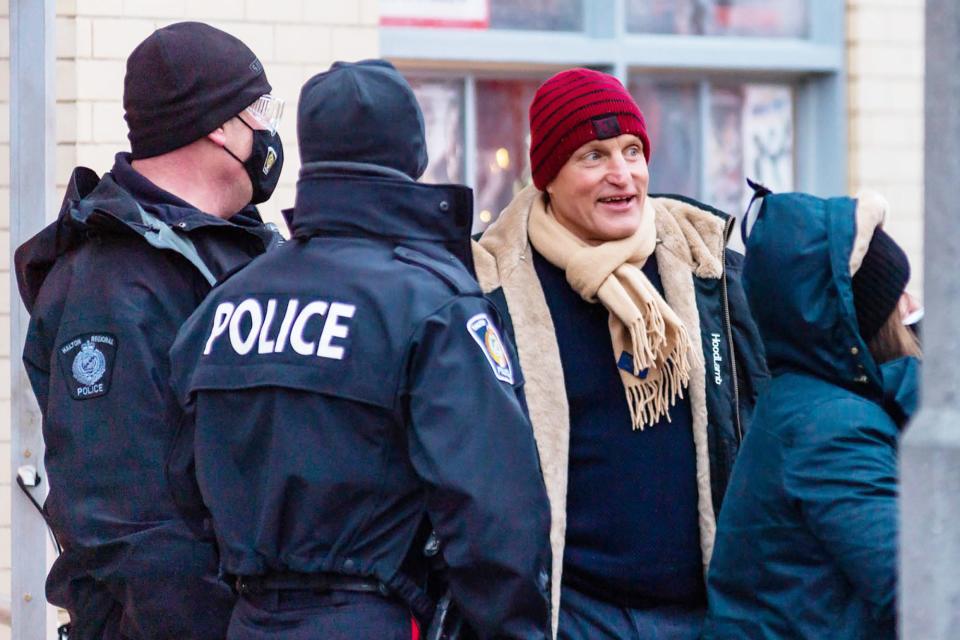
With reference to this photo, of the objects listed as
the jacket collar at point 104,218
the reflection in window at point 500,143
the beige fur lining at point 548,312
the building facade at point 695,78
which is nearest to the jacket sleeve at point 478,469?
the beige fur lining at point 548,312

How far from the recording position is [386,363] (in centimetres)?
246

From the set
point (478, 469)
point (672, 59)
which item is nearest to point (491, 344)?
point (478, 469)

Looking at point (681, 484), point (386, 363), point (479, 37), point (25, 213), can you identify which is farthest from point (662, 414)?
point (479, 37)

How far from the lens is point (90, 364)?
2871 mm

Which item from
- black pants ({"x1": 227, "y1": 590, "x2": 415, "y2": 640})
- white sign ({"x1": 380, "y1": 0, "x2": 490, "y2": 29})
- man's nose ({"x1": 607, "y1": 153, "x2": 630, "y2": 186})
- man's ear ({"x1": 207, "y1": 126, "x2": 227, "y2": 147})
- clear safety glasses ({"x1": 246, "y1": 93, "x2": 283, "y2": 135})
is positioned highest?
white sign ({"x1": 380, "y1": 0, "x2": 490, "y2": 29})

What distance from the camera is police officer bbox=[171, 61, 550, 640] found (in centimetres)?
245

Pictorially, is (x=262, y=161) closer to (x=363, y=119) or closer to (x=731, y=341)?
(x=363, y=119)

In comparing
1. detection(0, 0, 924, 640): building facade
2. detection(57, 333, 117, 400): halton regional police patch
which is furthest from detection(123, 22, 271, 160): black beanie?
detection(0, 0, 924, 640): building facade

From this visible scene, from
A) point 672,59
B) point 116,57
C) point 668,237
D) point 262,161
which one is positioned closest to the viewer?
point 262,161

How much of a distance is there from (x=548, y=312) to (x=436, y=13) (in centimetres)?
283

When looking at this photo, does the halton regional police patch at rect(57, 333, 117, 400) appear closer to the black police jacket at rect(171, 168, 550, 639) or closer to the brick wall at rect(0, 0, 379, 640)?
the black police jacket at rect(171, 168, 550, 639)

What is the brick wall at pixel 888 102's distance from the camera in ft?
21.1

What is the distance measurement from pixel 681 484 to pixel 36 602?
5.20 ft

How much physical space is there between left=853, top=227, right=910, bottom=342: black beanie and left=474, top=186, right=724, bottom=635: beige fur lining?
630 mm
